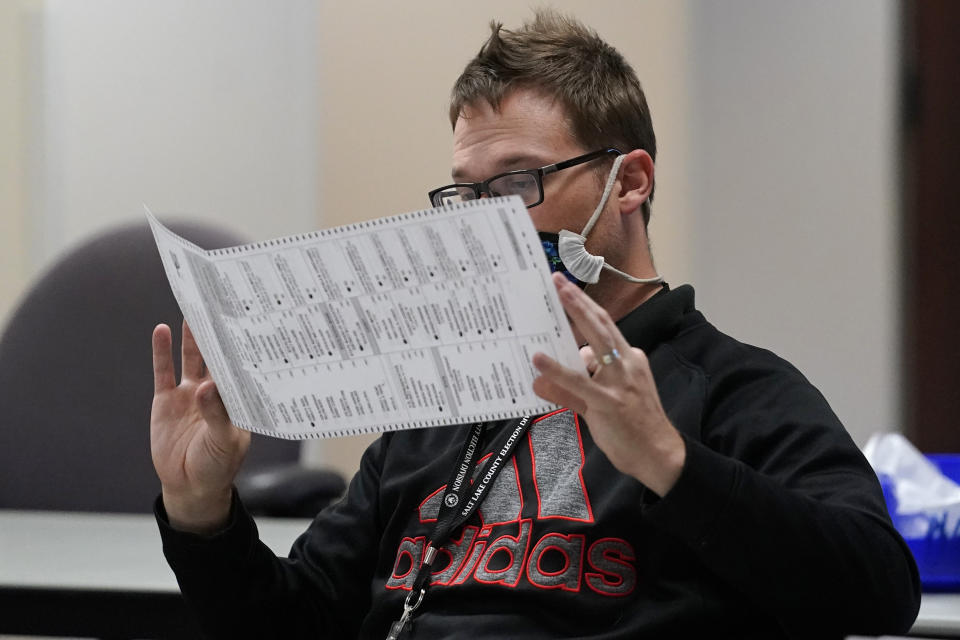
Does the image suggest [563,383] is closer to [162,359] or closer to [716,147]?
[162,359]

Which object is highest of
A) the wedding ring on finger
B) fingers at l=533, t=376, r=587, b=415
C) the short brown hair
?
the short brown hair

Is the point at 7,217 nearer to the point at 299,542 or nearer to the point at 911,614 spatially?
the point at 299,542

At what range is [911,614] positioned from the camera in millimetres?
909

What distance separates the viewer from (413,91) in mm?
2799

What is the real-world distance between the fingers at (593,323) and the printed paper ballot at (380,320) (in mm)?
27

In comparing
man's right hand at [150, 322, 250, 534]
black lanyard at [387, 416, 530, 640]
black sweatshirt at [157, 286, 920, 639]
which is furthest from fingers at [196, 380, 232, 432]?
black lanyard at [387, 416, 530, 640]

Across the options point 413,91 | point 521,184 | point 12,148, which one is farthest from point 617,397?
point 12,148

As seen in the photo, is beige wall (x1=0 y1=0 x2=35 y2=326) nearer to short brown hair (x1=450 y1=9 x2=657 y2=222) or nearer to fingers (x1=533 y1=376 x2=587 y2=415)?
short brown hair (x1=450 y1=9 x2=657 y2=222)

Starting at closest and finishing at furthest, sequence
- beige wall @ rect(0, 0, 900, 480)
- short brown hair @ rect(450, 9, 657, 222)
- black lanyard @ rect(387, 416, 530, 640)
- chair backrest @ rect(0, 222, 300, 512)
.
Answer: black lanyard @ rect(387, 416, 530, 640)
short brown hair @ rect(450, 9, 657, 222)
chair backrest @ rect(0, 222, 300, 512)
beige wall @ rect(0, 0, 900, 480)

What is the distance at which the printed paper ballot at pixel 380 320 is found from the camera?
84 cm

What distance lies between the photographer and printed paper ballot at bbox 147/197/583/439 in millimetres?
840

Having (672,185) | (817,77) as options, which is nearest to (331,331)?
(672,185)

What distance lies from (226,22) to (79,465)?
1.40m

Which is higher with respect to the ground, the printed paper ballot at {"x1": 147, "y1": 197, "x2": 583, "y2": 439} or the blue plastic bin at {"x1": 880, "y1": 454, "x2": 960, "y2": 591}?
the printed paper ballot at {"x1": 147, "y1": 197, "x2": 583, "y2": 439}
